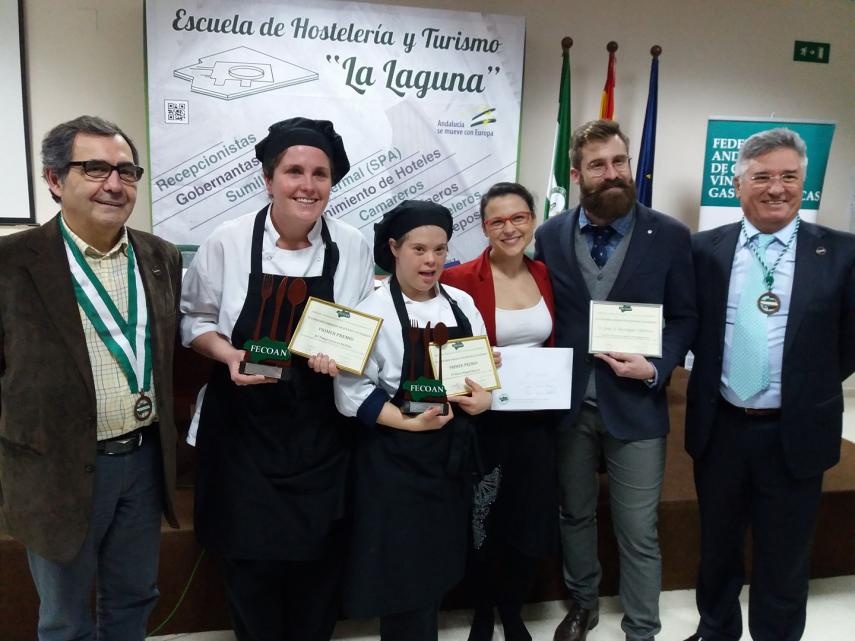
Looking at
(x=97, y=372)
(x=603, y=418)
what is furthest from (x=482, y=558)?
(x=97, y=372)

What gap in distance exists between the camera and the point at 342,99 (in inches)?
152

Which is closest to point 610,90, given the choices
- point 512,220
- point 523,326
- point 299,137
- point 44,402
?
point 512,220

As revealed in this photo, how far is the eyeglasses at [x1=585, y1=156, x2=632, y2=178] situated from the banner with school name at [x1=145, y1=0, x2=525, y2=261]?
7.33 ft

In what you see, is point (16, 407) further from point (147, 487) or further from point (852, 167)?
point (852, 167)

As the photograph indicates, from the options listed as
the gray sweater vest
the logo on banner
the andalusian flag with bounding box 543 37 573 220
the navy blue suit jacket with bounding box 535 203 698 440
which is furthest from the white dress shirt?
the logo on banner

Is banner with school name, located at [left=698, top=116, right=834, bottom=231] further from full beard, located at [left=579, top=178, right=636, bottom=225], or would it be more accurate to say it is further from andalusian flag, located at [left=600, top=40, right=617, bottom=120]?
full beard, located at [left=579, top=178, right=636, bottom=225]

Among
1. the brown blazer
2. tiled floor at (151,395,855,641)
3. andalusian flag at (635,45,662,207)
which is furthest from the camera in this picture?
andalusian flag at (635,45,662,207)

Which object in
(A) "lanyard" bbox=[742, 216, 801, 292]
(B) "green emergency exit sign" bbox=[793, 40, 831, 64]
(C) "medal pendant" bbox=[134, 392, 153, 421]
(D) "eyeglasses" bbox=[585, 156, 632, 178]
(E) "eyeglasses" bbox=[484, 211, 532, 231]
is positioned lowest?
(C) "medal pendant" bbox=[134, 392, 153, 421]

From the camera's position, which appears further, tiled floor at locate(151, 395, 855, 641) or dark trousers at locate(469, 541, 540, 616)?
tiled floor at locate(151, 395, 855, 641)

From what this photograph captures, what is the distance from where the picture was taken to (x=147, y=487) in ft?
5.10

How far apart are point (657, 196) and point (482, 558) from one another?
362 cm

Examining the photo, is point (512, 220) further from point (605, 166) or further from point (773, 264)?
point (773, 264)

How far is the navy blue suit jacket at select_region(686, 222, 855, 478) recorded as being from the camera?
1755mm

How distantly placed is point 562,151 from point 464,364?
2.93 meters
